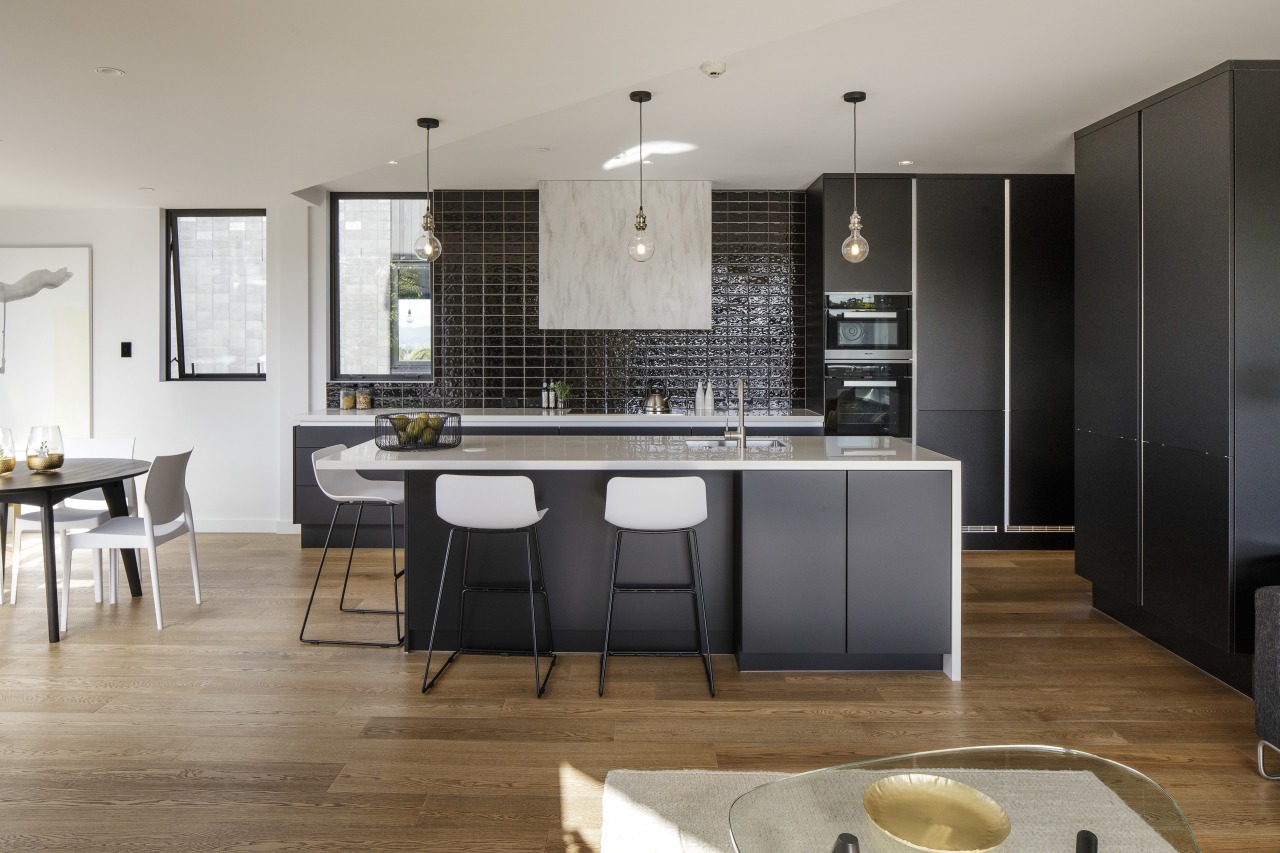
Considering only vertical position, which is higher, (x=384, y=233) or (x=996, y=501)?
(x=384, y=233)

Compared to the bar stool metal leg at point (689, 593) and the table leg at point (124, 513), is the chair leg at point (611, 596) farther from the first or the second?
the table leg at point (124, 513)

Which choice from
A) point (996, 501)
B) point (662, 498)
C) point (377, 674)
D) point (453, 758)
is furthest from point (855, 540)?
point (996, 501)

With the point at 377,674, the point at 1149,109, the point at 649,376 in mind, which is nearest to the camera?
the point at 377,674

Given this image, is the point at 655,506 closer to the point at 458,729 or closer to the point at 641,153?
the point at 458,729

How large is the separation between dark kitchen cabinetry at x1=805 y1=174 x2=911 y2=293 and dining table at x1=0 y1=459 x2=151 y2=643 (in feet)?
14.4

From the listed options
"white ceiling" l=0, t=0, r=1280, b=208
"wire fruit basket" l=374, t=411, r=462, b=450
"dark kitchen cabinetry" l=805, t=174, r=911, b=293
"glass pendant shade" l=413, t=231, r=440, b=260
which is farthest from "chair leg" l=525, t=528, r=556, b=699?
"dark kitchen cabinetry" l=805, t=174, r=911, b=293

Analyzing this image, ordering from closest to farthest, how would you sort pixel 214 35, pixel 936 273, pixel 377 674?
pixel 214 35 → pixel 377 674 → pixel 936 273

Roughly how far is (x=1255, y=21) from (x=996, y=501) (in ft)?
11.0

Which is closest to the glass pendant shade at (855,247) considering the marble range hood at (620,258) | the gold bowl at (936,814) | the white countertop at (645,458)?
the white countertop at (645,458)

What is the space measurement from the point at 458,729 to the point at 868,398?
12.6 feet

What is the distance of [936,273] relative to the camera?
19.1 ft

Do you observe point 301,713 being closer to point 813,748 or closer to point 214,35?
point 813,748

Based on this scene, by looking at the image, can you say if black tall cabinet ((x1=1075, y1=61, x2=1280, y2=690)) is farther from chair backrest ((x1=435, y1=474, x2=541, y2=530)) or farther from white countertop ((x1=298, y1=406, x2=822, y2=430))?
chair backrest ((x1=435, y1=474, x2=541, y2=530))

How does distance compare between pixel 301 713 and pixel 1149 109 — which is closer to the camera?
pixel 301 713
